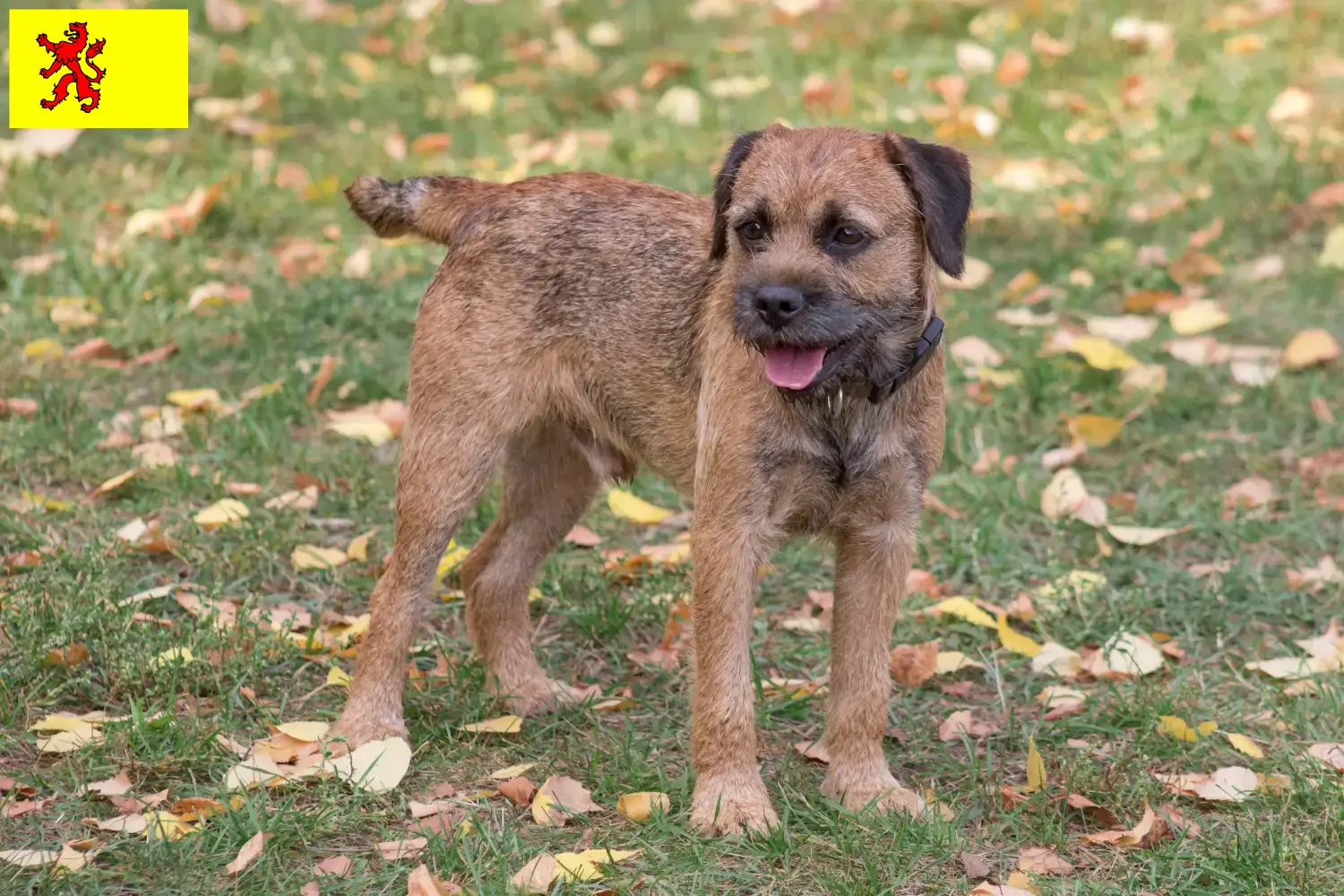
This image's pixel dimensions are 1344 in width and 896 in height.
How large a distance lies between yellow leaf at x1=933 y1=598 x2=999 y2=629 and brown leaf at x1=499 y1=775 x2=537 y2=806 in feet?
5.80

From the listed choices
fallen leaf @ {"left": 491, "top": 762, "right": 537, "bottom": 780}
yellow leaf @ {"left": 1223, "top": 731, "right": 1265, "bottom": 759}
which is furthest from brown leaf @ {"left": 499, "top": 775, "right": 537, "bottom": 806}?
yellow leaf @ {"left": 1223, "top": 731, "right": 1265, "bottom": 759}

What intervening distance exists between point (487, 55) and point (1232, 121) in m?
4.84

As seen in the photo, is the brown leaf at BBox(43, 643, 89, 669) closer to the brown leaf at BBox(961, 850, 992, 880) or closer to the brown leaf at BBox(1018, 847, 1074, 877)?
the brown leaf at BBox(961, 850, 992, 880)

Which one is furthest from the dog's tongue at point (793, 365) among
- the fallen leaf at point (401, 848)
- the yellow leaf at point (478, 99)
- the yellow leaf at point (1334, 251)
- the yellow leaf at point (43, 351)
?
the yellow leaf at point (478, 99)

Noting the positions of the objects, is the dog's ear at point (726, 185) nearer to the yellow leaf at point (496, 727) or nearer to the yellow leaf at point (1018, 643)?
the yellow leaf at point (496, 727)

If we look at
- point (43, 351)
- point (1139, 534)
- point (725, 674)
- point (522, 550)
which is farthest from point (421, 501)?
point (43, 351)

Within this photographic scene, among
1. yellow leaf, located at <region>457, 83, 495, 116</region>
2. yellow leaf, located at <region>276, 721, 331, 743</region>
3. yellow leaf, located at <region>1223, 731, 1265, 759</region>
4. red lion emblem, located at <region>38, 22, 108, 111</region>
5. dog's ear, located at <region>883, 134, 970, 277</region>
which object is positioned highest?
dog's ear, located at <region>883, 134, 970, 277</region>

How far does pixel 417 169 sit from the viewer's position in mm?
9117

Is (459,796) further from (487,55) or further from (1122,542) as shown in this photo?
(487,55)

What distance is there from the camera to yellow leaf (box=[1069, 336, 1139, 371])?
22.8 ft

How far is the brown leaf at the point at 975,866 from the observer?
399cm

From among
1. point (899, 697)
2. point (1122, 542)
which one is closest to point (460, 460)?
point (899, 697)

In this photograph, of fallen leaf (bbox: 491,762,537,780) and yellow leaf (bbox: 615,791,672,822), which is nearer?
yellow leaf (bbox: 615,791,672,822)

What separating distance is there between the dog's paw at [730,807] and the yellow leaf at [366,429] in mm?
2681
